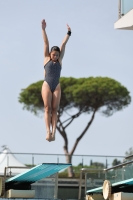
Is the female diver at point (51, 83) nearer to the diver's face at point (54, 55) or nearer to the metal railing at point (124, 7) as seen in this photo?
the diver's face at point (54, 55)

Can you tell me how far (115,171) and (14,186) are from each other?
3.12 m

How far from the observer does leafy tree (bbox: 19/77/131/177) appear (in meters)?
61.7

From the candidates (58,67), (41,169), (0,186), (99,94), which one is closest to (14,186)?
(0,186)

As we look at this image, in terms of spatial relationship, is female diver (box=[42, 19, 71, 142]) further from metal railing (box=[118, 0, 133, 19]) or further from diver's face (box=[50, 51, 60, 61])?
metal railing (box=[118, 0, 133, 19])

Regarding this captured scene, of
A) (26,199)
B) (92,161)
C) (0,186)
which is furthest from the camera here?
(92,161)

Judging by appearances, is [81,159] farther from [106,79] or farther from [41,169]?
[106,79]

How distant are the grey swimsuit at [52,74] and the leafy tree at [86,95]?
144 feet

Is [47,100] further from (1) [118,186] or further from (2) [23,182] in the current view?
(2) [23,182]

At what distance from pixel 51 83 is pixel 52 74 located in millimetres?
185

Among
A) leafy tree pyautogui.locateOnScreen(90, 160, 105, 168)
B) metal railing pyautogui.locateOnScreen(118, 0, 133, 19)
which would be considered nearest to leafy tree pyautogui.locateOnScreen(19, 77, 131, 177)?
leafy tree pyautogui.locateOnScreen(90, 160, 105, 168)

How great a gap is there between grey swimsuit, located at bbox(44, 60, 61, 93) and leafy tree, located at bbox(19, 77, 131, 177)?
1729 inches

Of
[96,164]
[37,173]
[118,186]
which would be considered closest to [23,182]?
[37,173]

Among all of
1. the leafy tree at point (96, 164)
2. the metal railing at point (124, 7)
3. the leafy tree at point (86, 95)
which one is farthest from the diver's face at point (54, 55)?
the leafy tree at point (86, 95)

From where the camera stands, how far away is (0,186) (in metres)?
24.8
